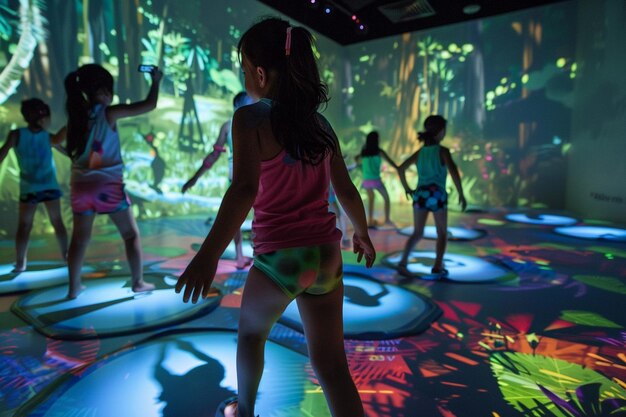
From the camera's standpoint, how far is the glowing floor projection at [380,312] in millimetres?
2168

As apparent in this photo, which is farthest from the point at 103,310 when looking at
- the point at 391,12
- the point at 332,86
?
the point at 332,86

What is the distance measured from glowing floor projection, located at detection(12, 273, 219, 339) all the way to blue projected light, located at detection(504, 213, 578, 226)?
17.1 ft

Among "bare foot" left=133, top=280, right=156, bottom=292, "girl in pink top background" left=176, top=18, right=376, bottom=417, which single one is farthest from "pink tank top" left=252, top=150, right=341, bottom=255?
"bare foot" left=133, top=280, right=156, bottom=292

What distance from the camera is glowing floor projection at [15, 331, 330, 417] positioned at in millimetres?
1470

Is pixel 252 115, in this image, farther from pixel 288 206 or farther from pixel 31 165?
pixel 31 165

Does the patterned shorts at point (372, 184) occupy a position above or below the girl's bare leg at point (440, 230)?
above

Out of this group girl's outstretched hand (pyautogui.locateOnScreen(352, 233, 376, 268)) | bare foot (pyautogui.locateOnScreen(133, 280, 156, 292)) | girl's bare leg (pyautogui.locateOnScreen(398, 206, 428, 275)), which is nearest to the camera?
girl's outstretched hand (pyautogui.locateOnScreen(352, 233, 376, 268))

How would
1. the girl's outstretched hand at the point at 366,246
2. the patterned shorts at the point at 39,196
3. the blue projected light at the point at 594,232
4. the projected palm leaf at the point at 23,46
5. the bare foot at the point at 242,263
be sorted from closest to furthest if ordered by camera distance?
the girl's outstretched hand at the point at 366,246
the patterned shorts at the point at 39,196
the bare foot at the point at 242,263
the projected palm leaf at the point at 23,46
the blue projected light at the point at 594,232

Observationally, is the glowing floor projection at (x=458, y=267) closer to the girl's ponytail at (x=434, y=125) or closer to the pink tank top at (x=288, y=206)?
the girl's ponytail at (x=434, y=125)

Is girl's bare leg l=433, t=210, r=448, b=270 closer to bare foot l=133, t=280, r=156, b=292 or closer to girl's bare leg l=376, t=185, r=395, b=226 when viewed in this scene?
bare foot l=133, t=280, r=156, b=292

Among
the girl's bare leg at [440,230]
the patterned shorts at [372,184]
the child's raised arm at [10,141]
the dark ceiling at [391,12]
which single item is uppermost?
the dark ceiling at [391,12]

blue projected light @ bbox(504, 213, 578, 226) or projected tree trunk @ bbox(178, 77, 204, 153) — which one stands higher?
projected tree trunk @ bbox(178, 77, 204, 153)

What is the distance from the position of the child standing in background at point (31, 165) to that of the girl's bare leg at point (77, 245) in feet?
3.35

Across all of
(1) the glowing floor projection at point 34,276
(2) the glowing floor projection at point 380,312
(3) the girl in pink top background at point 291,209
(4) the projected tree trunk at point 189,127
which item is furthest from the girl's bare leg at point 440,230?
(4) the projected tree trunk at point 189,127
